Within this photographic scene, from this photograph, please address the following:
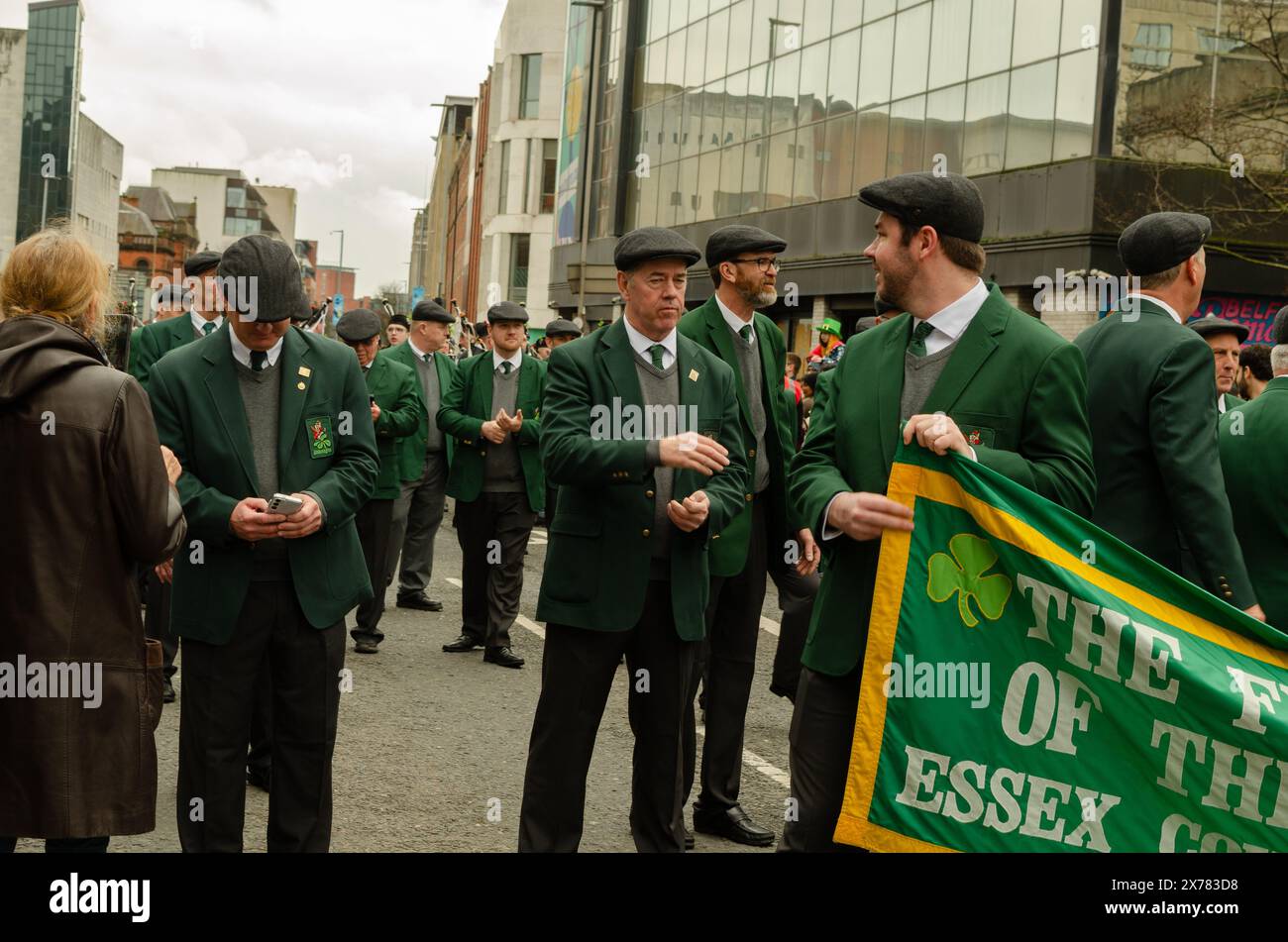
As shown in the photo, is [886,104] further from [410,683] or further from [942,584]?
[942,584]

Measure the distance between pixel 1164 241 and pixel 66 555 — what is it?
371cm

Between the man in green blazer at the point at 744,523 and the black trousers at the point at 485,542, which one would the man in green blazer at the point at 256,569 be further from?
the black trousers at the point at 485,542

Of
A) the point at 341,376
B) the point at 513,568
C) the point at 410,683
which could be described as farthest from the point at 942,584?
the point at 513,568

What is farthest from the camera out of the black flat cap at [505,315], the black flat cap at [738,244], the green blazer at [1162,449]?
the black flat cap at [505,315]

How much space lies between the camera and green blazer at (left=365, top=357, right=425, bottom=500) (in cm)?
1048

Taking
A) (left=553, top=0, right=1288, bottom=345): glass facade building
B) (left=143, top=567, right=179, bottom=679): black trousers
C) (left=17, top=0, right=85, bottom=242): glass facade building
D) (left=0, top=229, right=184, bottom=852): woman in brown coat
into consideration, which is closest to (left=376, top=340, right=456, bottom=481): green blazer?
(left=143, top=567, right=179, bottom=679): black trousers

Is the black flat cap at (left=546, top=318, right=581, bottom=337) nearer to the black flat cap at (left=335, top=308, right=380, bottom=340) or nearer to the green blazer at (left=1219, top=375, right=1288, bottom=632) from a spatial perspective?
the black flat cap at (left=335, top=308, right=380, bottom=340)

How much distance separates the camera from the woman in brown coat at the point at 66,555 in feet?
12.8

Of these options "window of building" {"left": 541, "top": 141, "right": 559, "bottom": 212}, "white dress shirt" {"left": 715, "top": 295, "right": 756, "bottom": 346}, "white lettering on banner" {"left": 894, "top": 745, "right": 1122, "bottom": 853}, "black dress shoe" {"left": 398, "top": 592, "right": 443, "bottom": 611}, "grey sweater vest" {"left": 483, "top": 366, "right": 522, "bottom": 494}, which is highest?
"window of building" {"left": 541, "top": 141, "right": 559, "bottom": 212}

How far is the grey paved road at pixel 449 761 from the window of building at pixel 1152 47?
14.4 m

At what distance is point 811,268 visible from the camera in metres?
29.7

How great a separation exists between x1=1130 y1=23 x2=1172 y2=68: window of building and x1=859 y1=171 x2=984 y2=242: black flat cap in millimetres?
18843

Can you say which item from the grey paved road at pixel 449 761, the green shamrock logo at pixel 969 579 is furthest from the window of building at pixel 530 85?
the green shamrock logo at pixel 969 579

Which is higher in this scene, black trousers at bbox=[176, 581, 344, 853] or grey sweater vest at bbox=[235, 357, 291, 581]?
grey sweater vest at bbox=[235, 357, 291, 581]
